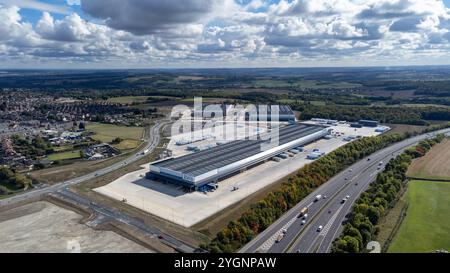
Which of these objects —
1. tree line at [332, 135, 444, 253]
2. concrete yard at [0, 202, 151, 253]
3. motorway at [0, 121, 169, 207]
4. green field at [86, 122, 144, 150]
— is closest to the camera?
tree line at [332, 135, 444, 253]

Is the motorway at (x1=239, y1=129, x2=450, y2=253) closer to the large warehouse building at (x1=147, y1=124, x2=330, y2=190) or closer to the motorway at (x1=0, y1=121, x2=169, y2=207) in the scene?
the large warehouse building at (x1=147, y1=124, x2=330, y2=190)

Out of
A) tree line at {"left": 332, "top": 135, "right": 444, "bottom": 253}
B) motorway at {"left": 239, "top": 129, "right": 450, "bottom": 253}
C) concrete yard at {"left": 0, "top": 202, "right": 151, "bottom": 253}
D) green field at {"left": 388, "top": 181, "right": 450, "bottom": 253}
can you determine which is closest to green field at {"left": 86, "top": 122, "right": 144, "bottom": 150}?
concrete yard at {"left": 0, "top": 202, "right": 151, "bottom": 253}

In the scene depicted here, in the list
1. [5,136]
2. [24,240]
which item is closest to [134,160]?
[24,240]

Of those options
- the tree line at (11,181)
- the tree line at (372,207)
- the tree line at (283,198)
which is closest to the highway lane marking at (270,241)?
the tree line at (283,198)

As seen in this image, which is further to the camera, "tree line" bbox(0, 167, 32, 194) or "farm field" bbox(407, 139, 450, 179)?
"farm field" bbox(407, 139, 450, 179)
